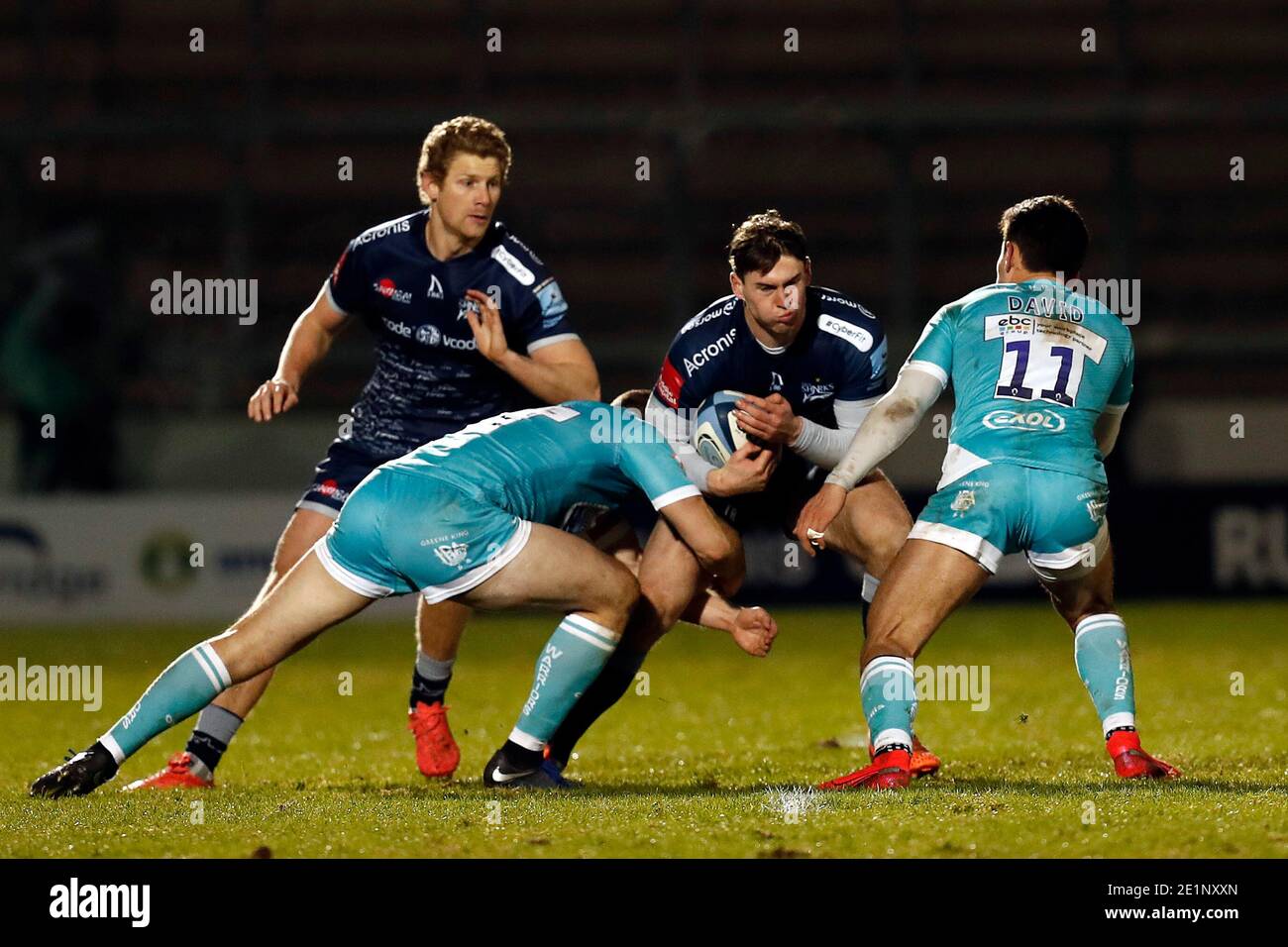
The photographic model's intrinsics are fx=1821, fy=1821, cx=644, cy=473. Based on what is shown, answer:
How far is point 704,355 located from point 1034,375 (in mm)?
1241

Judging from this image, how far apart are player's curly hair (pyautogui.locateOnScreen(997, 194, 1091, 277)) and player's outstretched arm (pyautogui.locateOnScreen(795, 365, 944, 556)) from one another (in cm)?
52

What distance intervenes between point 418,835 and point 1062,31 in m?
16.5

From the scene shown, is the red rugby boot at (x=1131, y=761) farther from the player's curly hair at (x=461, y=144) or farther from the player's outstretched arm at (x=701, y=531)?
the player's curly hair at (x=461, y=144)

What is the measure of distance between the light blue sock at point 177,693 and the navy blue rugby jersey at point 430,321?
1.61 meters

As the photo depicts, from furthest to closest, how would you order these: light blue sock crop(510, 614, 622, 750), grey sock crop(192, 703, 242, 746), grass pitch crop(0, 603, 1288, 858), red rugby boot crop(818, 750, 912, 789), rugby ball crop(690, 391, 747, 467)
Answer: grey sock crop(192, 703, 242, 746) → rugby ball crop(690, 391, 747, 467) → light blue sock crop(510, 614, 622, 750) → red rugby boot crop(818, 750, 912, 789) → grass pitch crop(0, 603, 1288, 858)

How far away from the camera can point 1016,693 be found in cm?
934

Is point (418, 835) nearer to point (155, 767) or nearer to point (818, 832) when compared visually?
point (818, 832)

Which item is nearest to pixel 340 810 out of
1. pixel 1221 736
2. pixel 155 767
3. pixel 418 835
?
pixel 418 835

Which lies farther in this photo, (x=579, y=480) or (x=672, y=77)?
(x=672, y=77)

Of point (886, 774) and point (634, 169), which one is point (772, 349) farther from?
point (634, 169)

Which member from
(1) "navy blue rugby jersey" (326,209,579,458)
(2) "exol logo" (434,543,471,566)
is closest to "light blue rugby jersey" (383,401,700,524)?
(2) "exol logo" (434,543,471,566)

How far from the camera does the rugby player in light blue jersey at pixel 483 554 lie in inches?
224

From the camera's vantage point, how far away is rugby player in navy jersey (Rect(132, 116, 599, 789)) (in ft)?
22.3

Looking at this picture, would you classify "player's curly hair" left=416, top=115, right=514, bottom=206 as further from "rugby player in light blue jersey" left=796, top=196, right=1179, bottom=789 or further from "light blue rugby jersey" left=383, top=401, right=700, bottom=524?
"rugby player in light blue jersey" left=796, top=196, right=1179, bottom=789
